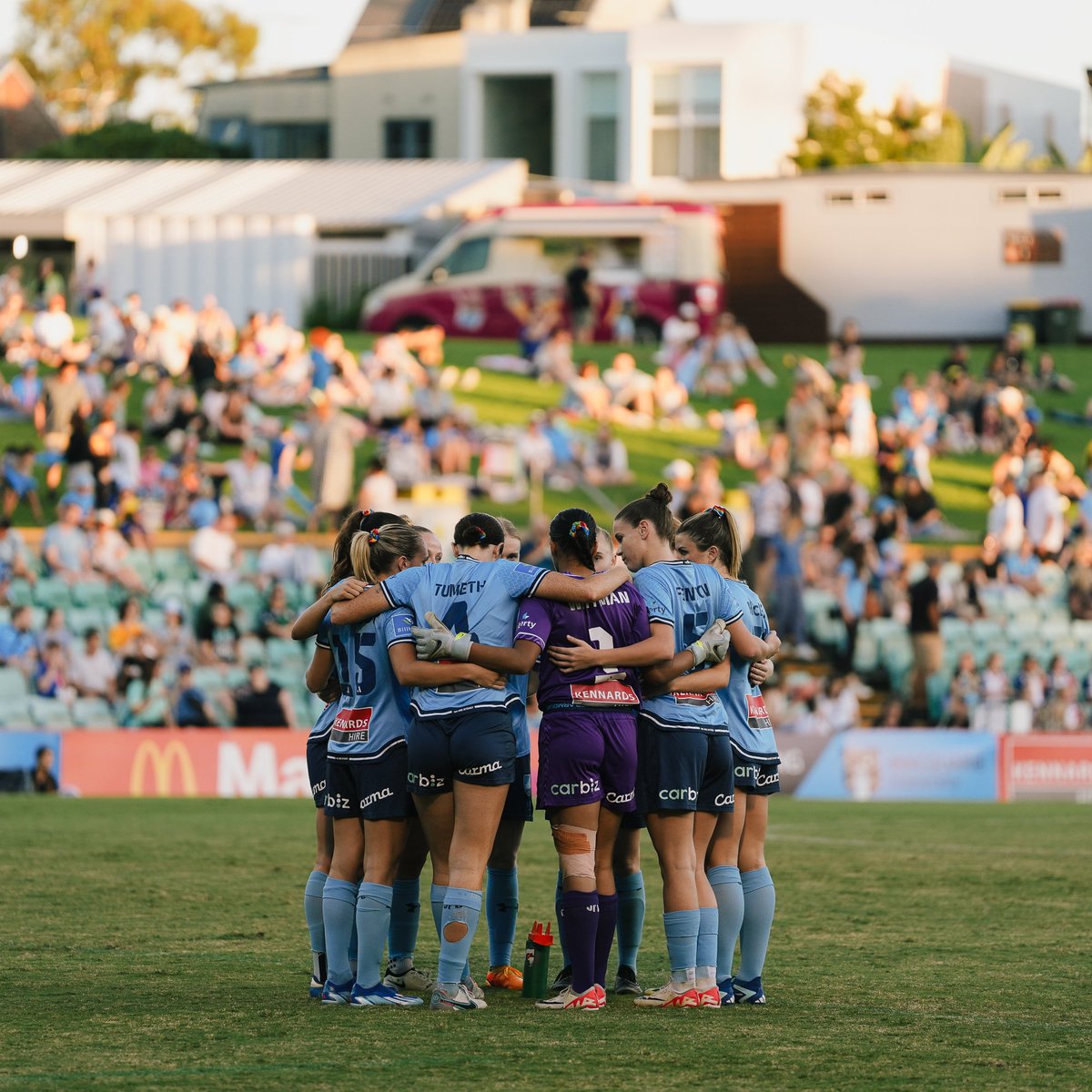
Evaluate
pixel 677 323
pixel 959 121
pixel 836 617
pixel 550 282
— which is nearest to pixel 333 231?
pixel 550 282

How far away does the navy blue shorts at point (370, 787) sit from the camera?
291 inches

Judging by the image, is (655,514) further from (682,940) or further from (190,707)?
(190,707)

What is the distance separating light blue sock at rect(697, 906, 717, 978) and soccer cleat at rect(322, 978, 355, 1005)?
4.28ft

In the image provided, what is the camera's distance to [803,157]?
Answer: 47875mm

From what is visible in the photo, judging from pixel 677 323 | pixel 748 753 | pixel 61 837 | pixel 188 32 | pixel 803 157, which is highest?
pixel 188 32

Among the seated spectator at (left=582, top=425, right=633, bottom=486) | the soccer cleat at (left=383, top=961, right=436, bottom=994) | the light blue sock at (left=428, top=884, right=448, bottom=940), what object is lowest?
the soccer cleat at (left=383, top=961, right=436, bottom=994)

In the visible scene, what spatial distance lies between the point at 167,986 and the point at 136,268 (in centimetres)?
3401

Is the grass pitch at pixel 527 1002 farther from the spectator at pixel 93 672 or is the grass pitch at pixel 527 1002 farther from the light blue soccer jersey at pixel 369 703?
the spectator at pixel 93 672

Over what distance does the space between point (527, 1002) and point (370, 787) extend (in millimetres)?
1001

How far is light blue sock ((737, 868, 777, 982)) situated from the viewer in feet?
24.8

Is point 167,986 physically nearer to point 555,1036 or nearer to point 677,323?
point 555,1036

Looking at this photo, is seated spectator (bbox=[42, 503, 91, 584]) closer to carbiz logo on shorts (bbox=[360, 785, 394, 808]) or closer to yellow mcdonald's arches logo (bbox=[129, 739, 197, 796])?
yellow mcdonald's arches logo (bbox=[129, 739, 197, 796])

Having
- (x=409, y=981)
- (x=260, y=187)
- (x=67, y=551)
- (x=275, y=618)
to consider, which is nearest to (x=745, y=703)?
(x=409, y=981)

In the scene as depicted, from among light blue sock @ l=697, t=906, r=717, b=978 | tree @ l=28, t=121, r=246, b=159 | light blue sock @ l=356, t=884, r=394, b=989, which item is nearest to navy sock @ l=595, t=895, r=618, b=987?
light blue sock @ l=697, t=906, r=717, b=978
